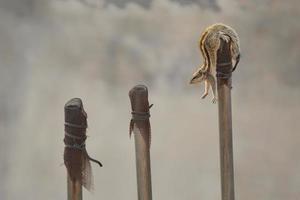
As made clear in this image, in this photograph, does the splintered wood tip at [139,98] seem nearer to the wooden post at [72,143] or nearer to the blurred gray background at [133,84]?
the wooden post at [72,143]

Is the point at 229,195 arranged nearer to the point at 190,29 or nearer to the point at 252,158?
the point at 252,158

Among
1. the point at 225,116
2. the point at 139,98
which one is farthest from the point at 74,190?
the point at 225,116

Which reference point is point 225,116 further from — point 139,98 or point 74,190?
point 74,190

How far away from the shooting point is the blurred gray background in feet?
5.39

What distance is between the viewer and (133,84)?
166 centimetres

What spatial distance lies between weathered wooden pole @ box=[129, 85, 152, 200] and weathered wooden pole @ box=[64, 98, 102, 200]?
10 cm

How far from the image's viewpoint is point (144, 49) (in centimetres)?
165

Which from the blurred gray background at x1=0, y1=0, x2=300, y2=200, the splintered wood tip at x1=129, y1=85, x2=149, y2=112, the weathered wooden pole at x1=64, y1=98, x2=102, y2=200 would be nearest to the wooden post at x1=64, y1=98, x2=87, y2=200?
the weathered wooden pole at x1=64, y1=98, x2=102, y2=200

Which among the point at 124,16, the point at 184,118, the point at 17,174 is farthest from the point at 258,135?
the point at 17,174

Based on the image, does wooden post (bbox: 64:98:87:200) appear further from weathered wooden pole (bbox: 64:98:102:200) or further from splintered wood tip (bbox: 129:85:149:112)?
splintered wood tip (bbox: 129:85:149:112)

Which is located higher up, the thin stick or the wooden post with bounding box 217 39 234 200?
the wooden post with bounding box 217 39 234 200

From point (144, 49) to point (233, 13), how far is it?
0.71 feet

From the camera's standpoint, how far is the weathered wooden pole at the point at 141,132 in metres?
1.42

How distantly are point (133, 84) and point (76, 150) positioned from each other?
1.02 feet
